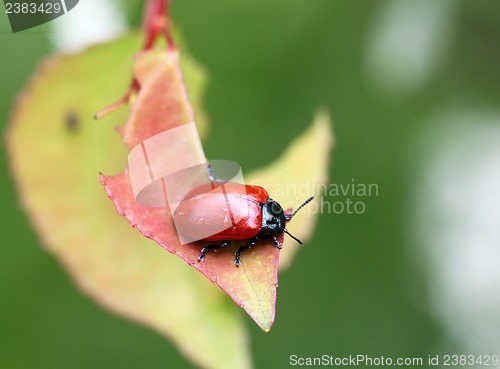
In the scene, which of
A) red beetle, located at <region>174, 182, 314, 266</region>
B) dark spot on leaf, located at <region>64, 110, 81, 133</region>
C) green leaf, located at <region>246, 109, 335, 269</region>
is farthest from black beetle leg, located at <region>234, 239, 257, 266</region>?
dark spot on leaf, located at <region>64, 110, 81, 133</region>

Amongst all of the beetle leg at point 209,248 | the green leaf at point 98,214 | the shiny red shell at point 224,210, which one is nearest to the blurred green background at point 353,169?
the green leaf at point 98,214

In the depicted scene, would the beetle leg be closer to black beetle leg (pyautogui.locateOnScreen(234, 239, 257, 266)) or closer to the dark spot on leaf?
black beetle leg (pyautogui.locateOnScreen(234, 239, 257, 266))

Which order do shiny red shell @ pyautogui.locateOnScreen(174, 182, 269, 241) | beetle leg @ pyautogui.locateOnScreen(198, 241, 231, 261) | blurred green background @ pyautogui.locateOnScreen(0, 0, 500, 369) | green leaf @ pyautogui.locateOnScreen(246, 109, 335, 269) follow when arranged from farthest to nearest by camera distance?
blurred green background @ pyautogui.locateOnScreen(0, 0, 500, 369) < green leaf @ pyautogui.locateOnScreen(246, 109, 335, 269) < shiny red shell @ pyautogui.locateOnScreen(174, 182, 269, 241) < beetle leg @ pyautogui.locateOnScreen(198, 241, 231, 261)

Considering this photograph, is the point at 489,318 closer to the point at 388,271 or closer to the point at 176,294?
the point at 388,271

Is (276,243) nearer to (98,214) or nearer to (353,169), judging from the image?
(98,214)

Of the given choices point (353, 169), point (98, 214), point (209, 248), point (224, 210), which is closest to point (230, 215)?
point (224, 210)

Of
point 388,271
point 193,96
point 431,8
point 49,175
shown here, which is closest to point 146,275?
point 49,175
